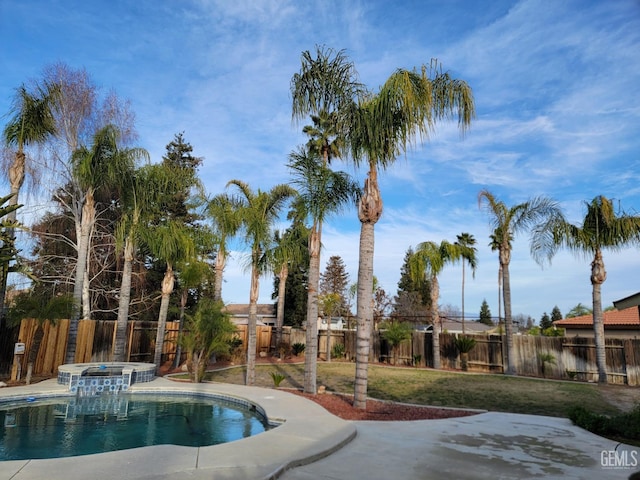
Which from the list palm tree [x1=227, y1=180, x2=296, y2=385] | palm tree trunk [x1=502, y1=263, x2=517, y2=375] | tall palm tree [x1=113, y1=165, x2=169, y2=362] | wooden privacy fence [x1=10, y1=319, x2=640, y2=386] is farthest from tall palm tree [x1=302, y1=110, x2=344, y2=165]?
palm tree trunk [x1=502, y1=263, x2=517, y2=375]

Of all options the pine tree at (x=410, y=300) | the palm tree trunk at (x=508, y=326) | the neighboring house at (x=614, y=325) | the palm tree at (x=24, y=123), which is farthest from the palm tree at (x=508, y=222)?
the pine tree at (x=410, y=300)

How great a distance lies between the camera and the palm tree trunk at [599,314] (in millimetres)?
15094

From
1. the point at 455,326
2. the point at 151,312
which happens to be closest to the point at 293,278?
the point at 151,312

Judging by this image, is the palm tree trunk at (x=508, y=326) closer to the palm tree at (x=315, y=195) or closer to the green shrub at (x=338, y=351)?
the green shrub at (x=338, y=351)

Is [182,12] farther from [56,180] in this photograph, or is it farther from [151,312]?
[151,312]

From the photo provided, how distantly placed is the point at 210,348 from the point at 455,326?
56845mm

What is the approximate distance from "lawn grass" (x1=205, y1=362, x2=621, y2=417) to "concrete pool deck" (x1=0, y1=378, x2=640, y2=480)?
114 inches

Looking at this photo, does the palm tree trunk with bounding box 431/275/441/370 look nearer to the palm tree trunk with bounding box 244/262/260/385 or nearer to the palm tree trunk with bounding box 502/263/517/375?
the palm tree trunk with bounding box 502/263/517/375

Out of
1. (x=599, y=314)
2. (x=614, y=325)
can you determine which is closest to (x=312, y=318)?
(x=599, y=314)

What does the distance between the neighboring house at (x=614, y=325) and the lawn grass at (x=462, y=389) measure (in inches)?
353

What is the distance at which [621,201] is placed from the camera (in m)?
15.0

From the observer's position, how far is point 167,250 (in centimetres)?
1470

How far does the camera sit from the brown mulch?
7.99 metres

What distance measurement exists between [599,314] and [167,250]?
1700cm
